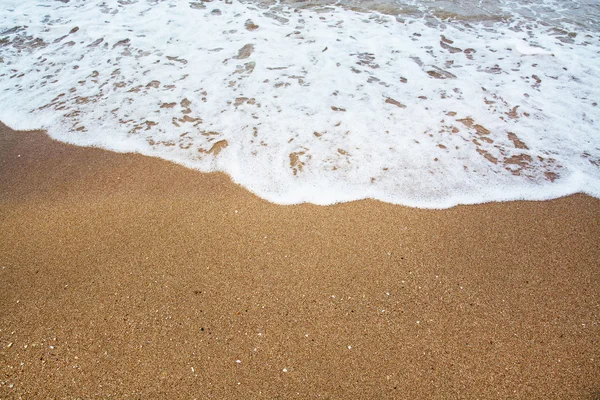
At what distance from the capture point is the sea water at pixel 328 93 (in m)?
3.31

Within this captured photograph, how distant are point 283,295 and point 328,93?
2.73 metres

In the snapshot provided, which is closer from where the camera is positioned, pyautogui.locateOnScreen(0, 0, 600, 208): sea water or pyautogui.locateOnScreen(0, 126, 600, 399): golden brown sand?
pyautogui.locateOnScreen(0, 126, 600, 399): golden brown sand

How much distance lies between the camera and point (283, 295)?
2.32m

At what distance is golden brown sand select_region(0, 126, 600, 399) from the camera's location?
1.94m

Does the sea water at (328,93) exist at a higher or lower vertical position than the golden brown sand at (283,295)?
higher

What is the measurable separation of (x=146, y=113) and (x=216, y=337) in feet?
9.34

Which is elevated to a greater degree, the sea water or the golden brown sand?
the sea water

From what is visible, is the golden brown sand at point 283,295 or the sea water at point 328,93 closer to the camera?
the golden brown sand at point 283,295

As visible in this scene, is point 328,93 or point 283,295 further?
point 328,93

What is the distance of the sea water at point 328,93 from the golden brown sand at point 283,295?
1.13 feet

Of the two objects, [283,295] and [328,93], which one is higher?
[328,93]

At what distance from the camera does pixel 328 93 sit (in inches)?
171

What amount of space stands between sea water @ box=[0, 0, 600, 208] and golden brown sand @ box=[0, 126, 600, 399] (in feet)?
1.13

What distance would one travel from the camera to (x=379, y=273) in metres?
2.45
